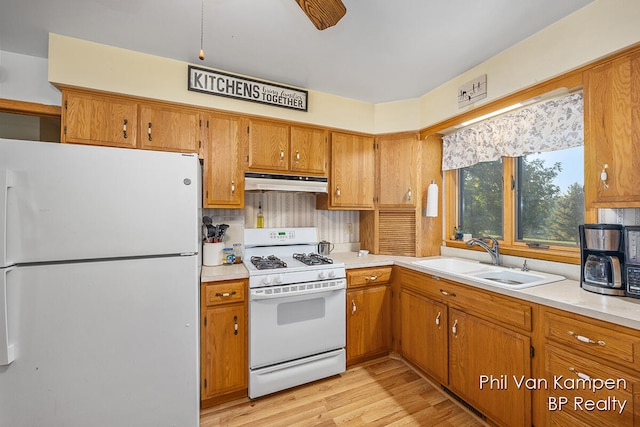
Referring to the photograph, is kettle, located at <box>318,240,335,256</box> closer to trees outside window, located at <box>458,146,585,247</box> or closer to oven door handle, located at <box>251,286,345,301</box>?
oven door handle, located at <box>251,286,345,301</box>

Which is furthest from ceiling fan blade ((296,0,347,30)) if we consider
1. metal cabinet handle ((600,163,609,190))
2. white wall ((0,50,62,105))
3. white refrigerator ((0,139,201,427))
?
white wall ((0,50,62,105))

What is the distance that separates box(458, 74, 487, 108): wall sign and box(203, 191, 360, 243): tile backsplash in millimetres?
1508

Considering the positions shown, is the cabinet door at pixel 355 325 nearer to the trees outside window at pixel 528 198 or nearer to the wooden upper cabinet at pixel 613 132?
the trees outside window at pixel 528 198

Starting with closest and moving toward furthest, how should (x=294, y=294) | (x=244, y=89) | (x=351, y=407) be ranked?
1. (x=351, y=407)
2. (x=294, y=294)
3. (x=244, y=89)

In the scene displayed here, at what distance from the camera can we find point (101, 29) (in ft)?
5.65

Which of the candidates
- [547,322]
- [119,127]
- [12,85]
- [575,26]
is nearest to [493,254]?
[547,322]

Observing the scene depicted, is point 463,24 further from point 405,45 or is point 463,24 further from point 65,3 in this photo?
point 65,3

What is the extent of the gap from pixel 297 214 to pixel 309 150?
68cm

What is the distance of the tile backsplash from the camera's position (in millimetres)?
2584

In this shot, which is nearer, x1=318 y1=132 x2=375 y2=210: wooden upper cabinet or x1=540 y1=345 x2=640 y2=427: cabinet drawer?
x1=540 y1=345 x2=640 y2=427: cabinet drawer

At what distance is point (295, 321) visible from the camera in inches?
81.0

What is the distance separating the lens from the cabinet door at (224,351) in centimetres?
185

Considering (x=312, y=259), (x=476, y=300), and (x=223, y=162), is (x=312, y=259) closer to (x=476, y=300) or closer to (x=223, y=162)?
(x=223, y=162)

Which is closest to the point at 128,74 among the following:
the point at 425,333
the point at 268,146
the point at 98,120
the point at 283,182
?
the point at 98,120
